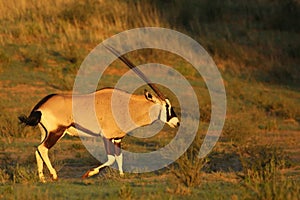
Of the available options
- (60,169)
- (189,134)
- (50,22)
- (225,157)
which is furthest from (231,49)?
(60,169)

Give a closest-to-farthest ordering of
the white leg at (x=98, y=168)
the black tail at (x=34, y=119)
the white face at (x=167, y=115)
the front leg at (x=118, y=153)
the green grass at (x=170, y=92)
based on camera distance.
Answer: the green grass at (x=170, y=92) → the black tail at (x=34, y=119) → the white leg at (x=98, y=168) → the front leg at (x=118, y=153) → the white face at (x=167, y=115)

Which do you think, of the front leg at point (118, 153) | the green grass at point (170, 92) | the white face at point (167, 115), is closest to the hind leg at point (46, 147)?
the green grass at point (170, 92)

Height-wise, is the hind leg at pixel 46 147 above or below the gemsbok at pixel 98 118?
below

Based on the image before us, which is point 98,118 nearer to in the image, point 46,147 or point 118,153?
point 118,153

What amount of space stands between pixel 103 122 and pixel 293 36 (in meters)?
14.2

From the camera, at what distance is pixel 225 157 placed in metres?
13.7

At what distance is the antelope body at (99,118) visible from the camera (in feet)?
34.8

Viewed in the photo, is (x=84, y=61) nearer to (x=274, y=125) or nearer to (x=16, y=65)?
(x=16, y=65)

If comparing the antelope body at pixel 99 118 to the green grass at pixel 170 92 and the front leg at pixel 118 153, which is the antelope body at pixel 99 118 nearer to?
the front leg at pixel 118 153

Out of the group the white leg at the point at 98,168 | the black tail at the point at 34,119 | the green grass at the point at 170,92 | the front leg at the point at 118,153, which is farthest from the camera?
the front leg at the point at 118,153

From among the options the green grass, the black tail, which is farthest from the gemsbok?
the green grass

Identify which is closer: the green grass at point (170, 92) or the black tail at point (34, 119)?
the green grass at point (170, 92)

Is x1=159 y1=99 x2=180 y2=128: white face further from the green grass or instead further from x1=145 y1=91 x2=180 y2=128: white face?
the green grass

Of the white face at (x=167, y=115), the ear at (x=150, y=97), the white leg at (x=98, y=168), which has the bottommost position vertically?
the white leg at (x=98, y=168)
